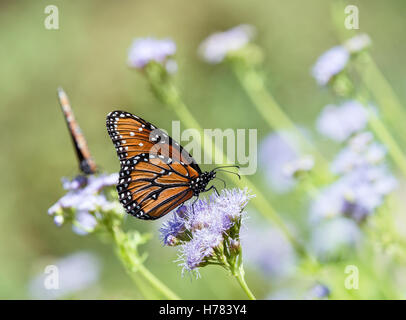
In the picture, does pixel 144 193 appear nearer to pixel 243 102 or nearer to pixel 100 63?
pixel 243 102

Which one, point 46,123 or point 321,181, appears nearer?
point 321,181

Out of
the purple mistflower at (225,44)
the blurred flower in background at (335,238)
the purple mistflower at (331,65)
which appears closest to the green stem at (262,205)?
the blurred flower in background at (335,238)

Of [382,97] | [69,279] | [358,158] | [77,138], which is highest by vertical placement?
[382,97]

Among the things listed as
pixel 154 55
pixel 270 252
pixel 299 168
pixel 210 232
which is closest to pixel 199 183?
pixel 210 232

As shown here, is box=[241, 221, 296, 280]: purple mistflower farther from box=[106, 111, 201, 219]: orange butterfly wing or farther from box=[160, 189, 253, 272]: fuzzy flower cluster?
box=[160, 189, 253, 272]: fuzzy flower cluster

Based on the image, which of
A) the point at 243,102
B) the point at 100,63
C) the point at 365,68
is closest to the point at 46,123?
the point at 100,63

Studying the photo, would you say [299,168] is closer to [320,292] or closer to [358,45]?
[320,292]
